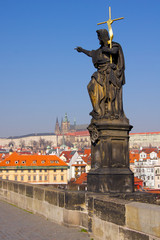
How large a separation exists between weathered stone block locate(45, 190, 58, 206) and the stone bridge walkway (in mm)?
394

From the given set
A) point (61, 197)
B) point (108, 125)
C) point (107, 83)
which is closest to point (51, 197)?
point (61, 197)

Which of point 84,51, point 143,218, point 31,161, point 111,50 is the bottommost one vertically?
point 31,161

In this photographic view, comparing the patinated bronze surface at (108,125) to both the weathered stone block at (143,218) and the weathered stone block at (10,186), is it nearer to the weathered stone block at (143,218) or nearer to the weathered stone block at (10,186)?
the weathered stone block at (143,218)

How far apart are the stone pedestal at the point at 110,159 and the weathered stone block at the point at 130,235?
1774 mm

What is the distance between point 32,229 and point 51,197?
101 cm

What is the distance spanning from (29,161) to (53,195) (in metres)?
71.0

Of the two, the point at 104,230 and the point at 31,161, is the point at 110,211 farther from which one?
the point at 31,161

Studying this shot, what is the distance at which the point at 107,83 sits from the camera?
24.3ft

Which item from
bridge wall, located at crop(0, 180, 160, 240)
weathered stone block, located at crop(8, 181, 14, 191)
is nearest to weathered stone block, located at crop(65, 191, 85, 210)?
bridge wall, located at crop(0, 180, 160, 240)

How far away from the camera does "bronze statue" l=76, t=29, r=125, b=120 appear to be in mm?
7395

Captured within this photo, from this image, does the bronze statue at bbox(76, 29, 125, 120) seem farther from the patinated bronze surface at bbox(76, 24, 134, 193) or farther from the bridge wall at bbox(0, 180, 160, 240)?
the bridge wall at bbox(0, 180, 160, 240)

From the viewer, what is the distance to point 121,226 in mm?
5125

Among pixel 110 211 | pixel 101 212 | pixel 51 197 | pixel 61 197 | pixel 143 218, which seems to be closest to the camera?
pixel 143 218

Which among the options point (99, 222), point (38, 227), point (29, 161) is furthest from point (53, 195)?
point (29, 161)
